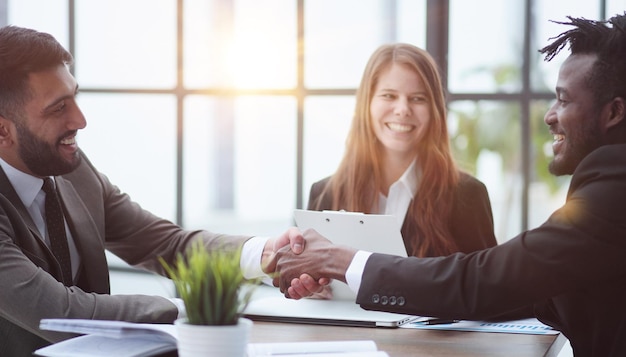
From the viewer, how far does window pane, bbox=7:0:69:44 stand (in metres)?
3.99

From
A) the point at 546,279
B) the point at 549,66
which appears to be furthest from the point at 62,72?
the point at 549,66

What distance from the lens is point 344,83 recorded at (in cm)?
365

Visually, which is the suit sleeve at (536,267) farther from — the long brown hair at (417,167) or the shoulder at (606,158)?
the long brown hair at (417,167)

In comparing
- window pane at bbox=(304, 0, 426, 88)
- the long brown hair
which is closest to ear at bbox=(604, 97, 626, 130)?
the long brown hair

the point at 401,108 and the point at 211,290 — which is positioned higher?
the point at 401,108

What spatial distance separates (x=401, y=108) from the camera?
3.16 metres

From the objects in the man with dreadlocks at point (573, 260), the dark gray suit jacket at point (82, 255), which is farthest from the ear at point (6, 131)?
the man with dreadlocks at point (573, 260)

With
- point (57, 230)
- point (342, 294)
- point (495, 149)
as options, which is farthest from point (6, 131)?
point (495, 149)

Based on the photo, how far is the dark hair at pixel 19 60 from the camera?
2.33 meters

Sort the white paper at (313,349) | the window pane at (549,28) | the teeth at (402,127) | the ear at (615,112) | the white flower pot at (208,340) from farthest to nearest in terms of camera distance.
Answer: the window pane at (549,28) → the teeth at (402,127) → the ear at (615,112) → the white paper at (313,349) → the white flower pot at (208,340)

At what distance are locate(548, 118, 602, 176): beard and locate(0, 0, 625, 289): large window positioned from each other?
128cm

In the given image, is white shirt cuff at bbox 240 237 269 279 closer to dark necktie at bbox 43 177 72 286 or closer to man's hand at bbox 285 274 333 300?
man's hand at bbox 285 274 333 300

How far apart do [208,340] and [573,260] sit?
921 mm

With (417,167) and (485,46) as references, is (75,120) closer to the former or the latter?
(417,167)
